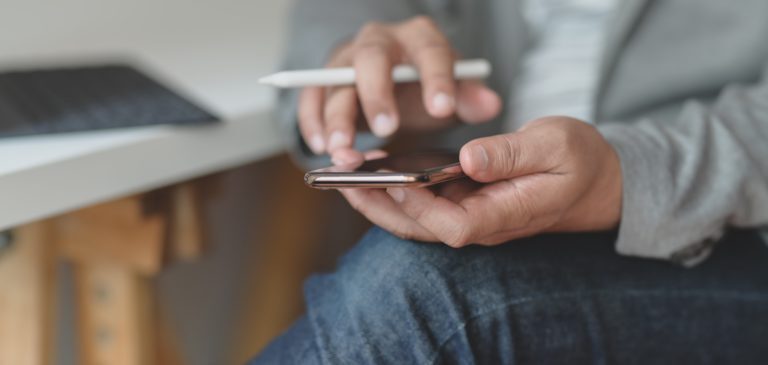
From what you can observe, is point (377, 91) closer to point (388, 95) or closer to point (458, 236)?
point (388, 95)

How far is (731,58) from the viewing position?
2.21ft

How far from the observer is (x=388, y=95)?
0.59 metres

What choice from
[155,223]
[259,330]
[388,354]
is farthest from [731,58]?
[259,330]

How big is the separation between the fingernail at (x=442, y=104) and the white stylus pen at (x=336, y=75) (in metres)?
0.05

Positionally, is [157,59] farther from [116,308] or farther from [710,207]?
[710,207]

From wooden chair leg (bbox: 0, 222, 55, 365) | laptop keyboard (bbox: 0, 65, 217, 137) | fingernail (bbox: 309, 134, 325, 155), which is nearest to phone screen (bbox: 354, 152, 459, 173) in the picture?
fingernail (bbox: 309, 134, 325, 155)

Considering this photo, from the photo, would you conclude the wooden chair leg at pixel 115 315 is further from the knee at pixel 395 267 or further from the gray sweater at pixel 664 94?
the knee at pixel 395 267

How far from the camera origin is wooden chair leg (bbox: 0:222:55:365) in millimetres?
689

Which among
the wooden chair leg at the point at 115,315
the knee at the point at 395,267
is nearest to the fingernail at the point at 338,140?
the knee at the point at 395,267

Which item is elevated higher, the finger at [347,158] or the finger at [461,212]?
the finger at [347,158]

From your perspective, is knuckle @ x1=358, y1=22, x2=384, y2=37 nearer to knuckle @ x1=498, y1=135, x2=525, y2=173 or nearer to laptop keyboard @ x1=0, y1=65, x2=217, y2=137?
laptop keyboard @ x1=0, y1=65, x2=217, y2=137

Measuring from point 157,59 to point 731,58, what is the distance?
1.88 feet

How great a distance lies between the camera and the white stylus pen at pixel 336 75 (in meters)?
0.55

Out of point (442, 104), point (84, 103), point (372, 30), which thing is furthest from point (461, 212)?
point (84, 103)
